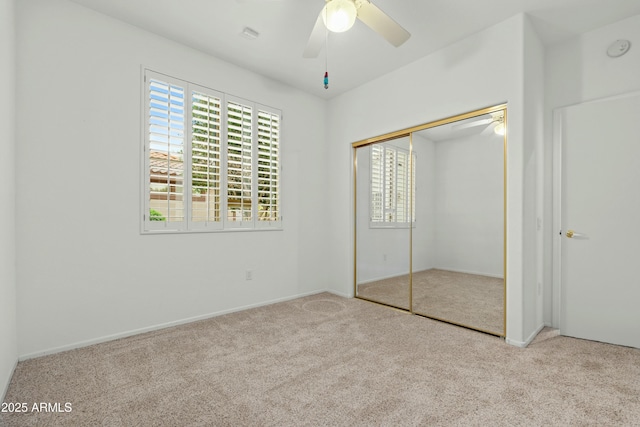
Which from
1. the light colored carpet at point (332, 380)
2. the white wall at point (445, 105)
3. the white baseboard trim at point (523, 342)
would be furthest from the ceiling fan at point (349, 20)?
the white baseboard trim at point (523, 342)

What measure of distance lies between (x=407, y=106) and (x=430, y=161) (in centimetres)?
67

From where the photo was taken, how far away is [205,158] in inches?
122

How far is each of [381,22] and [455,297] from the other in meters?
2.63

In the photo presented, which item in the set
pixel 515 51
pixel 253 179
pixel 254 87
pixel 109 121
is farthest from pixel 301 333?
pixel 515 51

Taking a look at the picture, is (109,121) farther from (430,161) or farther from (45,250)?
(430,161)

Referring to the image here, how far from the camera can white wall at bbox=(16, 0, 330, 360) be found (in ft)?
7.34

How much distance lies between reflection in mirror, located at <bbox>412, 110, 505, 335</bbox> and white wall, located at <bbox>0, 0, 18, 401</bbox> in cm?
332

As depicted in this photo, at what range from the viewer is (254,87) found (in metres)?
3.54

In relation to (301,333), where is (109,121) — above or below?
above

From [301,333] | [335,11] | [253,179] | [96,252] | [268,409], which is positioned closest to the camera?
[268,409]

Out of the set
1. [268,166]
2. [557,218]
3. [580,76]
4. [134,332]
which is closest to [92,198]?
[134,332]

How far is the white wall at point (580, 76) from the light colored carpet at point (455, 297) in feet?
2.28

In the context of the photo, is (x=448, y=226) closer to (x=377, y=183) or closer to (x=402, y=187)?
(x=402, y=187)

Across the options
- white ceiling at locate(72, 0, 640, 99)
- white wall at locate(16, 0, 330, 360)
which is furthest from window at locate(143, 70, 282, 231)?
white ceiling at locate(72, 0, 640, 99)
